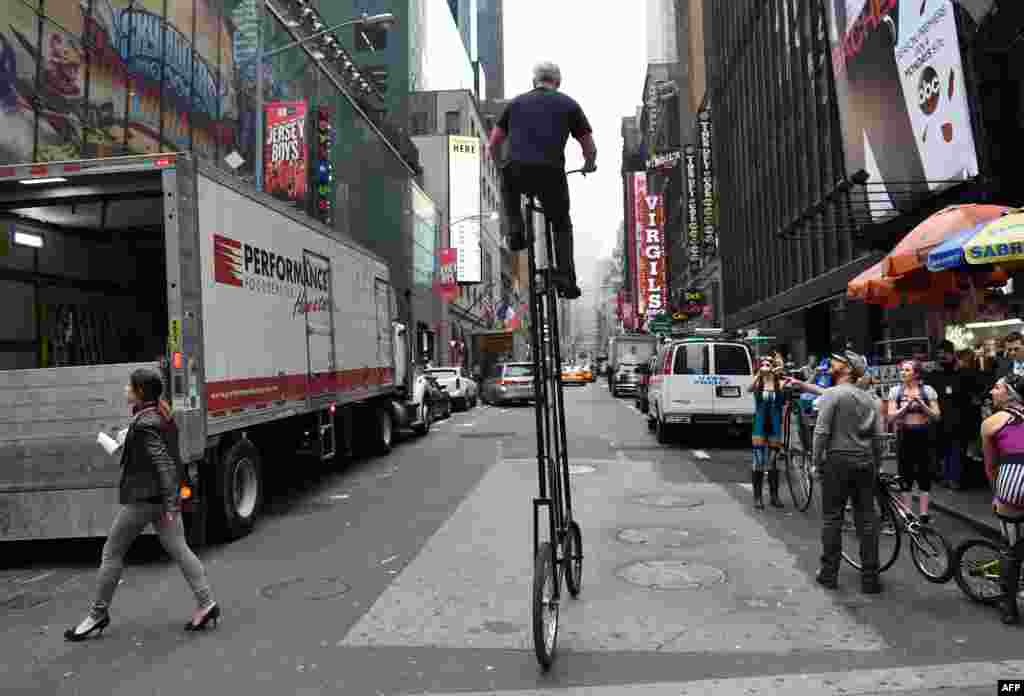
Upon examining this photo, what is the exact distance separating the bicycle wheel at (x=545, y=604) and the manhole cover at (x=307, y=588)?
220 cm

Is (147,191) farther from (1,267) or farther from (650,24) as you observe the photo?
(650,24)

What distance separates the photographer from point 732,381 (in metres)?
14.9

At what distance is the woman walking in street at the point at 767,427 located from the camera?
930 centimetres

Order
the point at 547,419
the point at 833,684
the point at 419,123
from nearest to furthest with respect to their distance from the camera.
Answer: the point at 833,684
the point at 547,419
the point at 419,123

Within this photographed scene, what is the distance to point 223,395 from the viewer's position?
25.3 feet

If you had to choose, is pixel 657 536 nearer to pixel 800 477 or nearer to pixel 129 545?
pixel 800 477

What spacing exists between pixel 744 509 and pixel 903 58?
10.3 meters

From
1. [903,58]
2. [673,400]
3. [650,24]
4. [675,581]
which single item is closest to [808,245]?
[903,58]

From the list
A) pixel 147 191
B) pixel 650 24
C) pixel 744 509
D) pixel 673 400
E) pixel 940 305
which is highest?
pixel 650 24

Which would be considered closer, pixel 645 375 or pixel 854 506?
pixel 854 506

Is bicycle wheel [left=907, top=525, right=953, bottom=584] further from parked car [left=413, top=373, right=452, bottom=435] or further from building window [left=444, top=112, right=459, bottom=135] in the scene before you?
building window [left=444, top=112, right=459, bottom=135]

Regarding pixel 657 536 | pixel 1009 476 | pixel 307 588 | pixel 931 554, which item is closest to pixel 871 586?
pixel 931 554

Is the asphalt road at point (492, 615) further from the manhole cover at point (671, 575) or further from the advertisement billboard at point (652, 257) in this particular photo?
the advertisement billboard at point (652, 257)

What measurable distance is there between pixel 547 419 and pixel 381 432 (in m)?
10.9
